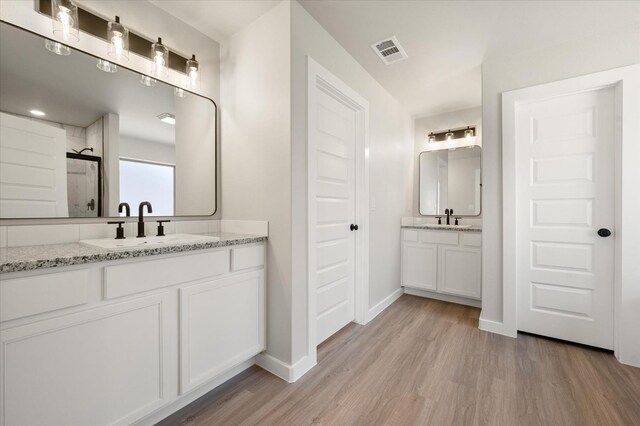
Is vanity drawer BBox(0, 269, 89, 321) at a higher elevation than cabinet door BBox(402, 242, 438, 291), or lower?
Answer: higher

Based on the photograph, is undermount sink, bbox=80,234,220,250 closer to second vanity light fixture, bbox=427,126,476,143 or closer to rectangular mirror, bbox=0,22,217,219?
rectangular mirror, bbox=0,22,217,219

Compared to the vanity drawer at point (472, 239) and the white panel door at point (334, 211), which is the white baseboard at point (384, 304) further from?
the vanity drawer at point (472, 239)

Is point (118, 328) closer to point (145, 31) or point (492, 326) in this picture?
point (145, 31)

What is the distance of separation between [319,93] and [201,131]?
3.20ft

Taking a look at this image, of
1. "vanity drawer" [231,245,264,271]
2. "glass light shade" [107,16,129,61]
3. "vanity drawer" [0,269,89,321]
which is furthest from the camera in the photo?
"vanity drawer" [231,245,264,271]

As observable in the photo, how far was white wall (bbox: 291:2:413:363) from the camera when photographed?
179 centimetres

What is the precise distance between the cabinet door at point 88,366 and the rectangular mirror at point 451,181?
3.46m

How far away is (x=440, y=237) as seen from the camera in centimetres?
322

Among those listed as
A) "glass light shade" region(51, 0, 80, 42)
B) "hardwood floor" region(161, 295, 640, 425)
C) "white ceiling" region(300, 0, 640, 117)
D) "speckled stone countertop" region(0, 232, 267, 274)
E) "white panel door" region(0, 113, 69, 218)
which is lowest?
"hardwood floor" region(161, 295, 640, 425)

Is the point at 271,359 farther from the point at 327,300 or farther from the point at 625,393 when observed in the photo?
the point at 625,393

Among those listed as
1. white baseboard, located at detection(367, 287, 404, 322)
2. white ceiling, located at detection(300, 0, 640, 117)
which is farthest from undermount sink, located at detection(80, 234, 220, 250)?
white baseboard, located at detection(367, 287, 404, 322)

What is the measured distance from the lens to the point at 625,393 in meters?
1.62

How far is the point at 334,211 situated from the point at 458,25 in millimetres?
1712

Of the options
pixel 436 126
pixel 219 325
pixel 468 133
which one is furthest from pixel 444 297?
pixel 219 325
